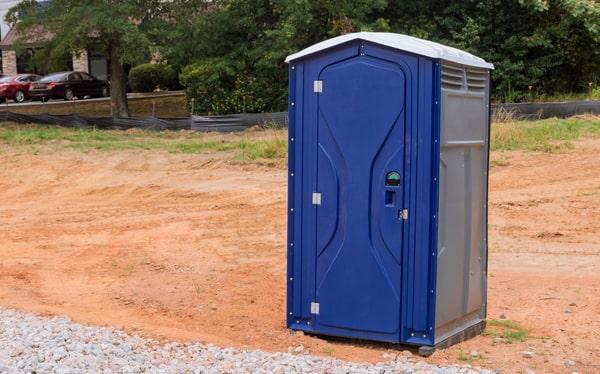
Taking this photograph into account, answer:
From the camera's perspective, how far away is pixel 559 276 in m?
8.83

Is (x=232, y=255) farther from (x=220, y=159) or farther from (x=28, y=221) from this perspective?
(x=220, y=159)

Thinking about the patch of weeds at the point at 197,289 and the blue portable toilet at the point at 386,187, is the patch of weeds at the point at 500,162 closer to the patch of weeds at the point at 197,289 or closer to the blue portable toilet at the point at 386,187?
the patch of weeds at the point at 197,289

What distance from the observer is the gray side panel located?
5.98 m

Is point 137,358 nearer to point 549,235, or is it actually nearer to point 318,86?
point 318,86

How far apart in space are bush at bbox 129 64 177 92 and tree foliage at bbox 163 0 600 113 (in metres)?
15.6

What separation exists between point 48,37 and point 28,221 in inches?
591

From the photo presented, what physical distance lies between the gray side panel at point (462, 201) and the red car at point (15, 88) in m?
36.5

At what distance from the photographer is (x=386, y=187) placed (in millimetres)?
5992

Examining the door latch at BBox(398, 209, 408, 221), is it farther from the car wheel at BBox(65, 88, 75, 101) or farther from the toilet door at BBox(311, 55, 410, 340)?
the car wheel at BBox(65, 88, 75, 101)

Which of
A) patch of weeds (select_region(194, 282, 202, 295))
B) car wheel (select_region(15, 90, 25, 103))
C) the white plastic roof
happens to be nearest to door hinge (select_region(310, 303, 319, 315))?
the white plastic roof

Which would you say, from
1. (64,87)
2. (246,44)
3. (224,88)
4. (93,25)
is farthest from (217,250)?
(64,87)

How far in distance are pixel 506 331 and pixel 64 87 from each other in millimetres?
34796

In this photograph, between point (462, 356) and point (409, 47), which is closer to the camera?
point (409, 47)

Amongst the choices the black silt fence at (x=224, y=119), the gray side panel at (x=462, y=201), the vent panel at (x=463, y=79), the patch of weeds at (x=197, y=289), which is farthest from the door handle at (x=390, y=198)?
the black silt fence at (x=224, y=119)
